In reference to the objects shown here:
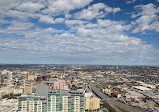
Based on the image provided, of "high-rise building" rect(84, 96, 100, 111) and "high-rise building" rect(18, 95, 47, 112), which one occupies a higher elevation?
"high-rise building" rect(18, 95, 47, 112)

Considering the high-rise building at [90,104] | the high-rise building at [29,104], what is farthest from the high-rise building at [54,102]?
the high-rise building at [90,104]

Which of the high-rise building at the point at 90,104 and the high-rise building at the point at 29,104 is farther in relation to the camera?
the high-rise building at the point at 90,104

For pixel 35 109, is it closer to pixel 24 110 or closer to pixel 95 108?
pixel 24 110

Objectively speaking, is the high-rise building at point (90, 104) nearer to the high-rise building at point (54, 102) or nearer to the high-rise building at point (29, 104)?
the high-rise building at point (54, 102)

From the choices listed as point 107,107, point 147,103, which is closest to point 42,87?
point 107,107

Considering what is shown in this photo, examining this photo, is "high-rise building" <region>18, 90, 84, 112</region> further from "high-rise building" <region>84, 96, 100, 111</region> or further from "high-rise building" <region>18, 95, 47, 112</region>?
"high-rise building" <region>84, 96, 100, 111</region>

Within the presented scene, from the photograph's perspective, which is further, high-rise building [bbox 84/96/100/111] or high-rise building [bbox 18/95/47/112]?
high-rise building [bbox 84/96/100/111]

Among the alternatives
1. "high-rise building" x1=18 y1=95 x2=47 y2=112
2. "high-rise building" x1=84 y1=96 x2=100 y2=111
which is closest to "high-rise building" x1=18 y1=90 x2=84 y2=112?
"high-rise building" x1=18 y1=95 x2=47 y2=112

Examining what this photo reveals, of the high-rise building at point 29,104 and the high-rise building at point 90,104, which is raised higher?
the high-rise building at point 29,104

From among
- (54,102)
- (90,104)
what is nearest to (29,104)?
(54,102)
